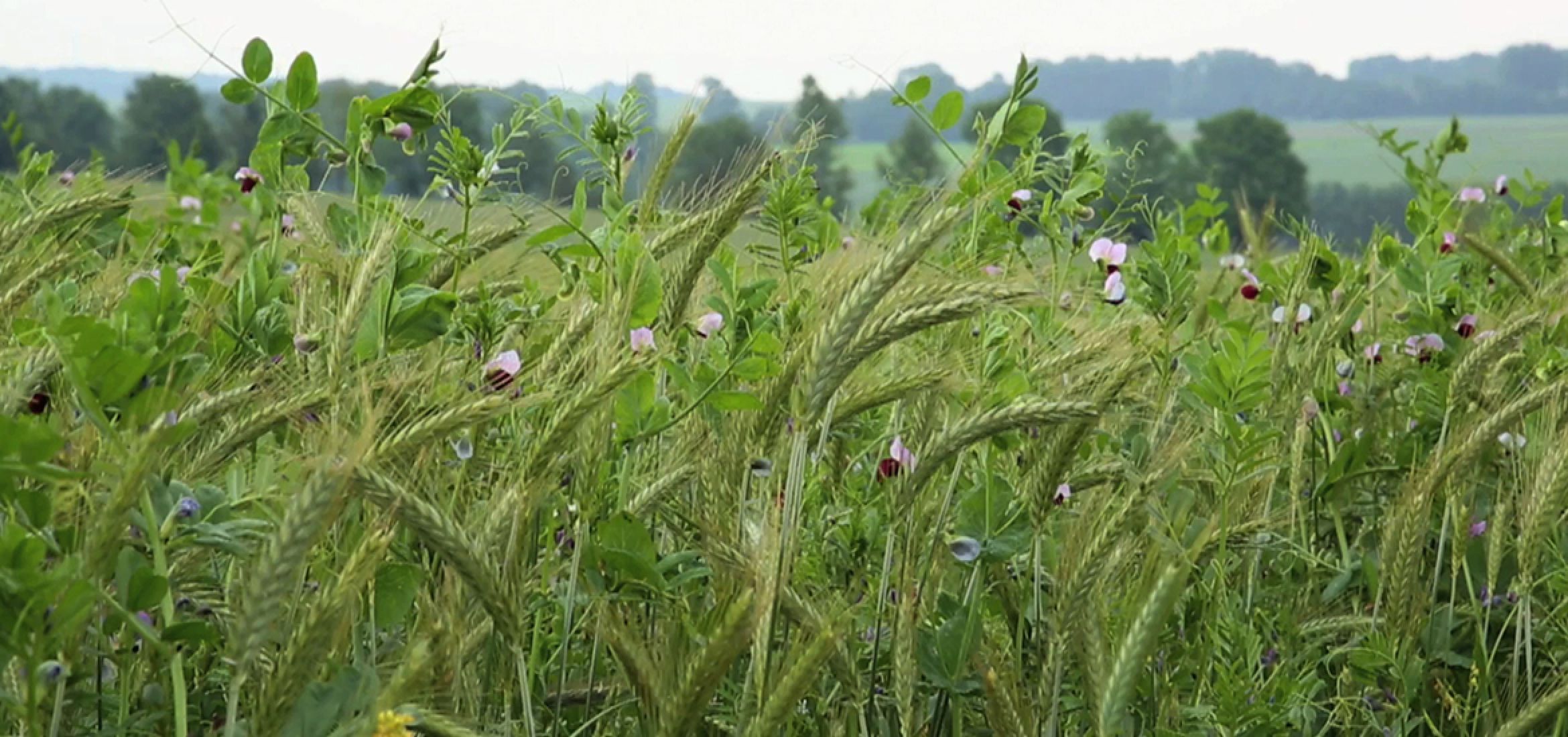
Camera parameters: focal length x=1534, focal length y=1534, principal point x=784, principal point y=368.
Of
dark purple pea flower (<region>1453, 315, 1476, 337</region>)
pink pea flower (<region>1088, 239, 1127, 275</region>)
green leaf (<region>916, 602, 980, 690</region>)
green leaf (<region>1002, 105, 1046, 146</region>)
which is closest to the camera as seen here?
green leaf (<region>916, 602, 980, 690</region>)

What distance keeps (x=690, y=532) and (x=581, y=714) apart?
28 centimetres

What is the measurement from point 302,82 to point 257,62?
63mm

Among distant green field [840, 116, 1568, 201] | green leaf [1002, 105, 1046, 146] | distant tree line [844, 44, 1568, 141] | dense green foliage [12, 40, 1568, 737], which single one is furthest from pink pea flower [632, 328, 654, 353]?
distant tree line [844, 44, 1568, 141]

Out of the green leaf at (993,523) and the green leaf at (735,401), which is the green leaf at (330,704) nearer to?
the green leaf at (735,401)

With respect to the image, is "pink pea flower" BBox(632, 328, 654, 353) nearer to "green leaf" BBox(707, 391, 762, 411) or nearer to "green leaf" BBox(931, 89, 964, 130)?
"green leaf" BBox(707, 391, 762, 411)

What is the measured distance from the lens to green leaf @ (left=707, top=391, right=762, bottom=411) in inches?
57.9

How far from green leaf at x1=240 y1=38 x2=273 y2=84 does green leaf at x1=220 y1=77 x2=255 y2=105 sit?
0.01m

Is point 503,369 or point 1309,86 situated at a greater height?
point 503,369

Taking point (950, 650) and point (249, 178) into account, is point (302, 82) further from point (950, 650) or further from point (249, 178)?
point (950, 650)

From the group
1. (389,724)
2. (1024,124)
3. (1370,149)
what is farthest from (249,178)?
(1370,149)

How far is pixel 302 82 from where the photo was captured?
71.0 inches

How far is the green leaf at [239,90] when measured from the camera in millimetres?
1788

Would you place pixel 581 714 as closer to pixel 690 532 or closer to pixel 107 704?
pixel 690 532

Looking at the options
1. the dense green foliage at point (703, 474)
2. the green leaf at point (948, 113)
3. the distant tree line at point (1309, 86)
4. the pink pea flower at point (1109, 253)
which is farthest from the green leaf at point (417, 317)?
the distant tree line at point (1309, 86)
